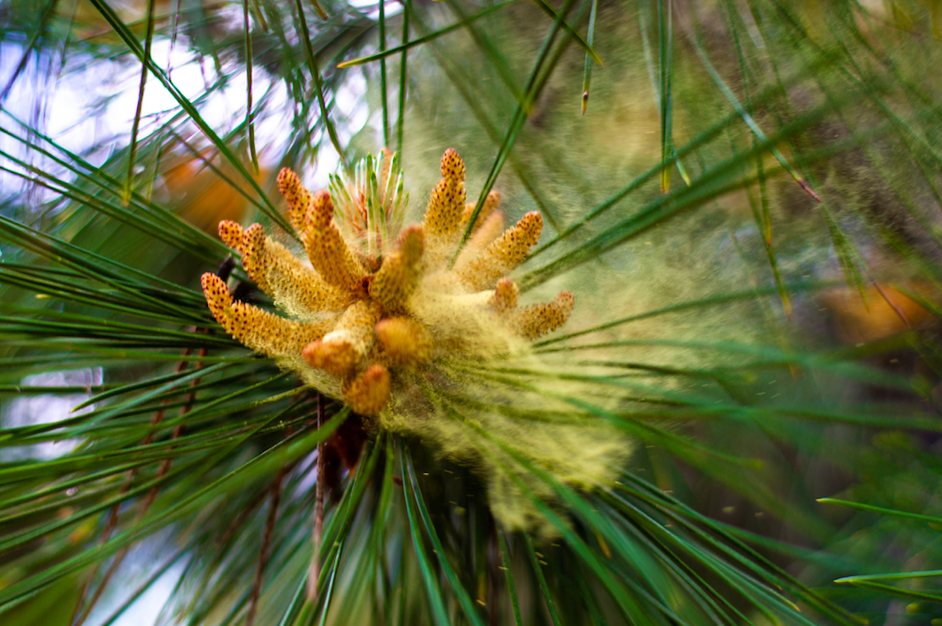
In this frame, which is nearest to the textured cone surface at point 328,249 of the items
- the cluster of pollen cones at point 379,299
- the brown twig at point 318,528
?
the cluster of pollen cones at point 379,299

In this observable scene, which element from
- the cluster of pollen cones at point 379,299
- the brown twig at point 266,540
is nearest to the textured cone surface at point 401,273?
the cluster of pollen cones at point 379,299

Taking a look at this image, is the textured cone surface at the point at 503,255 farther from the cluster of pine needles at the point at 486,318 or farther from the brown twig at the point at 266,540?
the brown twig at the point at 266,540

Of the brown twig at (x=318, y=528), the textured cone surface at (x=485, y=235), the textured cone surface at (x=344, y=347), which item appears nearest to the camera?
the brown twig at (x=318, y=528)

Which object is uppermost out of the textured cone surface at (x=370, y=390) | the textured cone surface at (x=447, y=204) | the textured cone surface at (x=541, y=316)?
the textured cone surface at (x=447, y=204)

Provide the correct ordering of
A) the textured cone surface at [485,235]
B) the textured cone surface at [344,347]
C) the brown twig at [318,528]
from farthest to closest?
the textured cone surface at [485,235]
the textured cone surface at [344,347]
the brown twig at [318,528]

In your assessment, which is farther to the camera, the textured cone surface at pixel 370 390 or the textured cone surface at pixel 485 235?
the textured cone surface at pixel 485 235

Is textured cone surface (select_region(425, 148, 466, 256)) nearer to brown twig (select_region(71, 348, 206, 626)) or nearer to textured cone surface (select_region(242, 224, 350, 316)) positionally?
textured cone surface (select_region(242, 224, 350, 316))

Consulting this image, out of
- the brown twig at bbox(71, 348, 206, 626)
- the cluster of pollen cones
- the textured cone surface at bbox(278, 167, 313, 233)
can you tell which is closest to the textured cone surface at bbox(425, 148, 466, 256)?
the cluster of pollen cones

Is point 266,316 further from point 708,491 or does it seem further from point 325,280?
point 708,491

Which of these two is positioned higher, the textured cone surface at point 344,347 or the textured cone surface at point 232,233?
the textured cone surface at point 232,233
